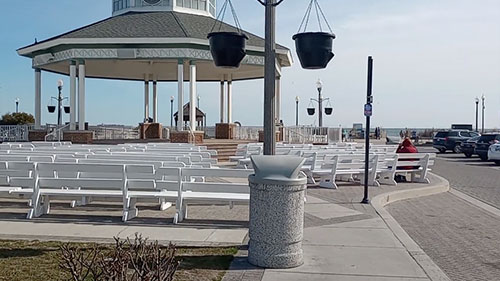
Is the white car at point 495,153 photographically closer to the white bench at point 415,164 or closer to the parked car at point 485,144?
the parked car at point 485,144

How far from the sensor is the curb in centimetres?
605

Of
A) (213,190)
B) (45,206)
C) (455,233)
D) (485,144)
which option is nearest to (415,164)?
(455,233)

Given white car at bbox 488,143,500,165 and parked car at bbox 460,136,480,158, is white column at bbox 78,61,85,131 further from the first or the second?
parked car at bbox 460,136,480,158

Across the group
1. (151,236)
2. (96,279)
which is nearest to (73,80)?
(151,236)

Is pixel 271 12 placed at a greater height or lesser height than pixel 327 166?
greater

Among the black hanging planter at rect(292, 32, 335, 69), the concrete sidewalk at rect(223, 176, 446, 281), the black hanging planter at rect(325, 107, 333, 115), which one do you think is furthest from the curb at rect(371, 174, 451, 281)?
the black hanging planter at rect(325, 107, 333, 115)

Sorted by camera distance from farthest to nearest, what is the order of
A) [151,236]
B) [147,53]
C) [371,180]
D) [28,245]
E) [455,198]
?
[147,53]
[371,180]
[455,198]
[151,236]
[28,245]

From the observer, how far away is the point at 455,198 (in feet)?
44.4

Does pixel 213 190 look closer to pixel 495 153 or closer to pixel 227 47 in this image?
pixel 227 47

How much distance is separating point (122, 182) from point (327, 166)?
7368 millimetres

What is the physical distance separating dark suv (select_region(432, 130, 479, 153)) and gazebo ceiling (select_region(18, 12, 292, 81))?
17.9 metres

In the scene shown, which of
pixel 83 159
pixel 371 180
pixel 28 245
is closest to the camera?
pixel 28 245

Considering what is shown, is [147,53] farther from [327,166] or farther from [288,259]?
[288,259]

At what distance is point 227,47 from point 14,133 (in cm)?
2527
